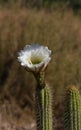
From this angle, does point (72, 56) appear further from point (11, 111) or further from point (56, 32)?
point (11, 111)

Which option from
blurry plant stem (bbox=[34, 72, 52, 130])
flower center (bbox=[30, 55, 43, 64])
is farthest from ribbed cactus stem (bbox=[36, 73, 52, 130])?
flower center (bbox=[30, 55, 43, 64])

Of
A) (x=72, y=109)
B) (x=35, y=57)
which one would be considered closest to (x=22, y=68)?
(x=72, y=109)

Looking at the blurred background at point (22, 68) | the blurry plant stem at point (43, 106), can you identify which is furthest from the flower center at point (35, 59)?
the blurred background at point (22, 68)

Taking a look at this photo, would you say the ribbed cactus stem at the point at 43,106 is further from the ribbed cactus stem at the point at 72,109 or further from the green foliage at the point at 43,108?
the ribbed cactus stem at the point at 72,109

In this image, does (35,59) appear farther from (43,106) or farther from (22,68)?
(22,68)

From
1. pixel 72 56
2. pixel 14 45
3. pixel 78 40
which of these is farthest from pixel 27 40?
pixel 78 40

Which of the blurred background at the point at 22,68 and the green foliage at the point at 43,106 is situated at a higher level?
the blurred background at the point at 22,68
